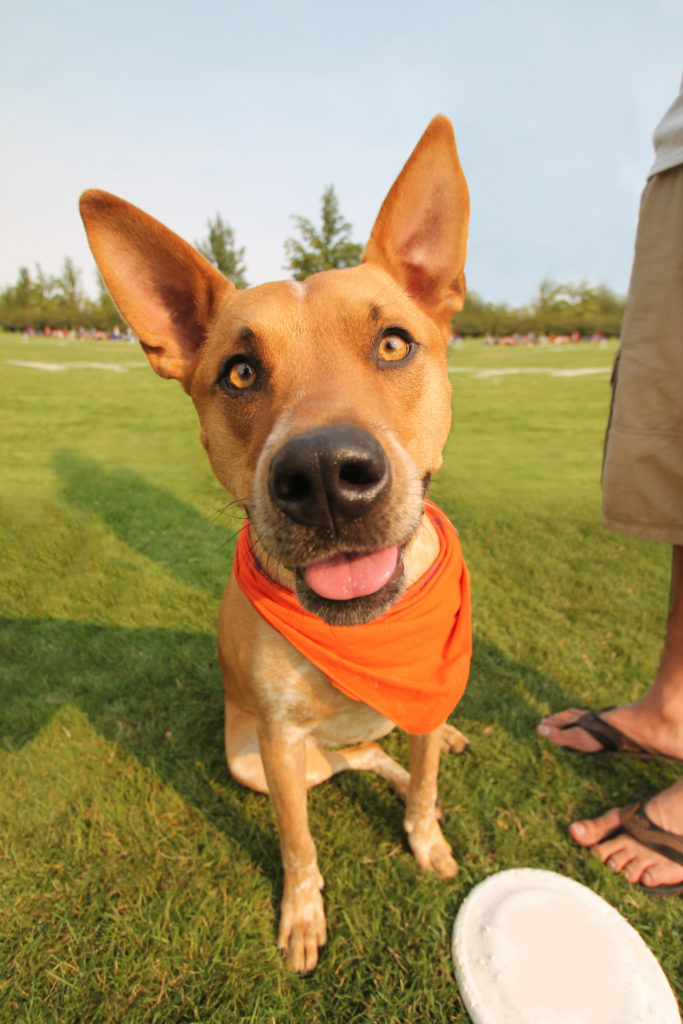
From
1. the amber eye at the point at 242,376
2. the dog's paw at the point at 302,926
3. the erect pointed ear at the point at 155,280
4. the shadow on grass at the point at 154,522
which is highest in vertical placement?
the erect pointed ear at the point at 155,280

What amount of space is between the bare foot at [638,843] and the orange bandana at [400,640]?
1146mm

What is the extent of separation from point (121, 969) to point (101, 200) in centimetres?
320

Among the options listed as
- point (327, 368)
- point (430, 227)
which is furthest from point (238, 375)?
point (430, 227)

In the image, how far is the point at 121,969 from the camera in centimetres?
224

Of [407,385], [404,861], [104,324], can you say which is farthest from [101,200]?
[104,324]

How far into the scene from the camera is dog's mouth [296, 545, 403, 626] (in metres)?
1.82

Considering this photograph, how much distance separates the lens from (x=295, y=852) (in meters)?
2.40

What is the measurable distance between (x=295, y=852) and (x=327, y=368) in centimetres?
215

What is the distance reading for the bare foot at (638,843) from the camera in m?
2.58

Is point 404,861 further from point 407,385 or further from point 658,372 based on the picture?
point 658,372

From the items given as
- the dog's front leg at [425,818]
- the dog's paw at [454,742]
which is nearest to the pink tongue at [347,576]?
the dog's front leg at [425,818]

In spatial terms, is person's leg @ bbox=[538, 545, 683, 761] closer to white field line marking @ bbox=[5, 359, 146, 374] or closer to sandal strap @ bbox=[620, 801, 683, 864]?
sandal strap @ bbox=[620, 801, 683, 864]

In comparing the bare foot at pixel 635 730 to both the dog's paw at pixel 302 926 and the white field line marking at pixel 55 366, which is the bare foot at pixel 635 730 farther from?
the white field line marking at pixel 55 366

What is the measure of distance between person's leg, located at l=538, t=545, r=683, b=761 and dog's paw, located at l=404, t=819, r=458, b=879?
42.8 inches
